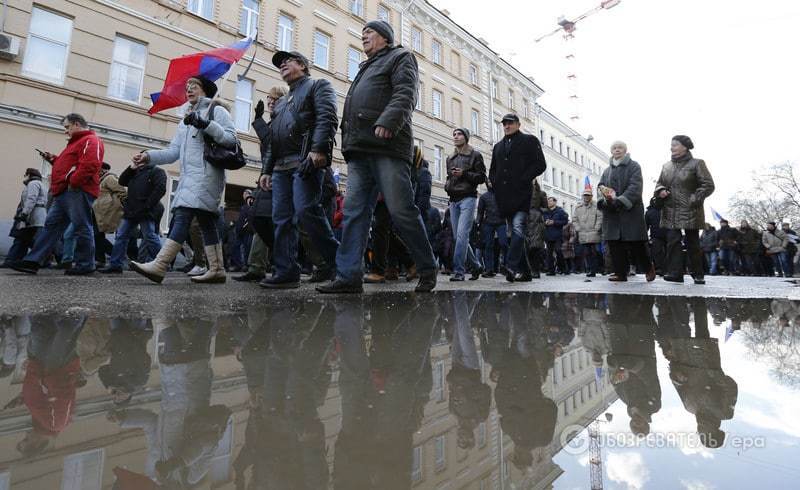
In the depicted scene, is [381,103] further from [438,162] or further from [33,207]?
[438,162]

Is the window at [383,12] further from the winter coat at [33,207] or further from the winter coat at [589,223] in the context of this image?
the winter coat at [33,207]

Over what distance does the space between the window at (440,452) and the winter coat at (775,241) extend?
716 inches

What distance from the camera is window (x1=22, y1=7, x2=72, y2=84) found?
10.7 meters

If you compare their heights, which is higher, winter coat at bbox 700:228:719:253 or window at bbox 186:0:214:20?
window at bbox 186:0:214:20

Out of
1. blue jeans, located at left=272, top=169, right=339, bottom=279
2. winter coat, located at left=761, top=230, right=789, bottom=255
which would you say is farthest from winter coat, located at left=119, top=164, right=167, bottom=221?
winter coat, located at left=761, top=230, right=789, bottom=255

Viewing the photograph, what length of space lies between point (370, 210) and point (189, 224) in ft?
5.39

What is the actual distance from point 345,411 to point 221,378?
35 cm

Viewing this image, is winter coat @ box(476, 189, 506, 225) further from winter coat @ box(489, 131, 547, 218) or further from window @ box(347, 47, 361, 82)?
window @ box(347, 47, 361, 82)

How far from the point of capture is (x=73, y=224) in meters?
4.80

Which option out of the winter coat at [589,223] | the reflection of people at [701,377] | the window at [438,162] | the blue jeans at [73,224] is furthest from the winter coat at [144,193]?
the window at [438,162]

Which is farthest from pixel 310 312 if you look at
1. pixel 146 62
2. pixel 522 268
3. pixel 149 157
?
pixel 146 62

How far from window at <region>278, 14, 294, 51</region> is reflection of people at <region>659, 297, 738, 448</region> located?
17242mm

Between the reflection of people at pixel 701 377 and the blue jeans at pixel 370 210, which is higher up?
the blue jeans at pixel 370 210

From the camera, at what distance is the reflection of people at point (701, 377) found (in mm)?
778
